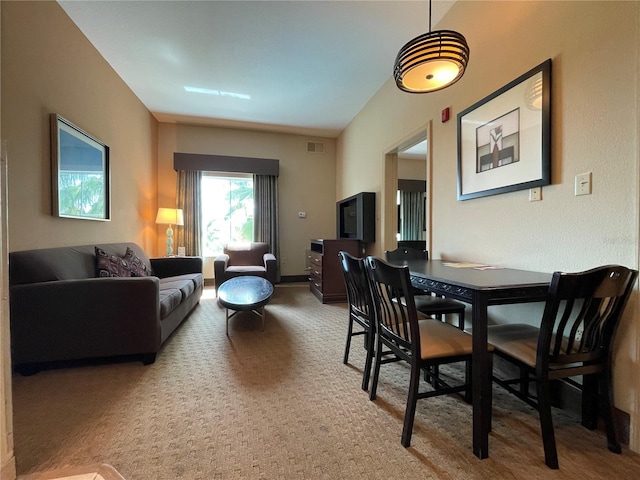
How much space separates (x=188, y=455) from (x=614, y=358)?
2123 mm

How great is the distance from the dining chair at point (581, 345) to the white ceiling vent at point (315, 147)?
16.3 ft

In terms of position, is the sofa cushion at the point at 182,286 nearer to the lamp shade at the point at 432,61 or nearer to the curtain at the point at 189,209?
the curtain at the point at 189,209

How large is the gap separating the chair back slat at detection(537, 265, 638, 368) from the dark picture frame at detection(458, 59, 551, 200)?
0.73 metres

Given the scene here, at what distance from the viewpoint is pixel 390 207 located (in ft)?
12.2

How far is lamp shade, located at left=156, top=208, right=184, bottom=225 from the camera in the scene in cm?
442

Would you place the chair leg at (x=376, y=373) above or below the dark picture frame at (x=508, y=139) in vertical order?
below

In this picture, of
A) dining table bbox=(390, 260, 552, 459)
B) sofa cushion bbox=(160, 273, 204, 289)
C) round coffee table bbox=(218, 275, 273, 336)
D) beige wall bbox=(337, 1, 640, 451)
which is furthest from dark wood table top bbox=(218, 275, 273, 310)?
beige wall bbox=(337, 1, 640, 451)

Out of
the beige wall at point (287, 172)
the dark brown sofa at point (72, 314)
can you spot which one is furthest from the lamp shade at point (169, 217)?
the dark brown sofa at point (72, 314)

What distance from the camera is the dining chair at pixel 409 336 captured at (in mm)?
1285

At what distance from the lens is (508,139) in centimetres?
191

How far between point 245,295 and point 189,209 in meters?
2.98

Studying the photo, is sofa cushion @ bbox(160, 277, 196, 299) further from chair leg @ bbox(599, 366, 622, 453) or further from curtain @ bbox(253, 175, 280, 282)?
chair leg @ bbox(599, 366, 622, 453)

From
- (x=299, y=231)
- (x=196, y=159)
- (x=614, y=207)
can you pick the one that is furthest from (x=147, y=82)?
(x=614, y=207)

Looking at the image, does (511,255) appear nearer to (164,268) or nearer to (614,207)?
(614,207)
